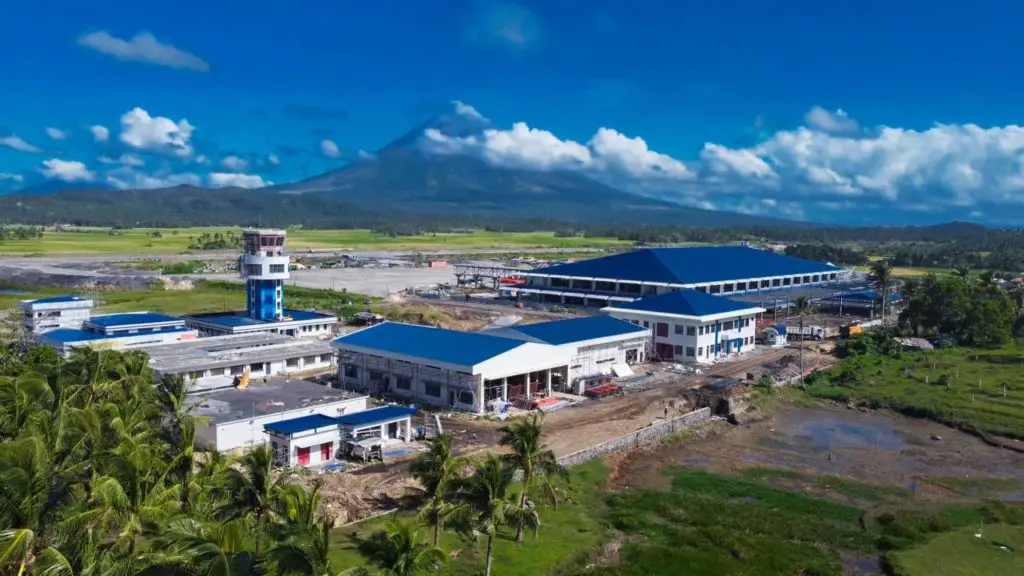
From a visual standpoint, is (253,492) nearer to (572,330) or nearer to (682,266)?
(572,330)

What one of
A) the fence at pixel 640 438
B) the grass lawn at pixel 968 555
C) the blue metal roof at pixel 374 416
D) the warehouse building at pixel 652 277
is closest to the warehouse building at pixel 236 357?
the blue metal roof at pixel 374 416

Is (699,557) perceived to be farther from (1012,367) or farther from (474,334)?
(1012,367)

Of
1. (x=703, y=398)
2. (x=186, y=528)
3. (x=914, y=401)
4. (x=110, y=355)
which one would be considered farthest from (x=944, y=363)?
(x=186, y=528)

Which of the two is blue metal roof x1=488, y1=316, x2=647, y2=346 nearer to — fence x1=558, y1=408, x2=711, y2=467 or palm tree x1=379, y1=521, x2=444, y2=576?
fence x1=558, y1=408, x2=711, y2=467

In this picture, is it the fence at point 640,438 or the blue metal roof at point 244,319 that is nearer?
the fence at point 640,438

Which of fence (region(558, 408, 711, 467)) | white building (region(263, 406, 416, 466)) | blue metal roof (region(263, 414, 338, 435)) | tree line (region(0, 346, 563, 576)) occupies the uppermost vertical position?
tree line (region(0, 346, 563, 576))

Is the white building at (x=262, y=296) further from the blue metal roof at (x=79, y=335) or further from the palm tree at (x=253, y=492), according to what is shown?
the palm tree at (x=253, y=492)

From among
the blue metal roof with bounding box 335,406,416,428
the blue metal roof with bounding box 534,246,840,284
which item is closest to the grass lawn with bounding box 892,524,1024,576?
the blue metal roof with bounding box 335,406,416,428
